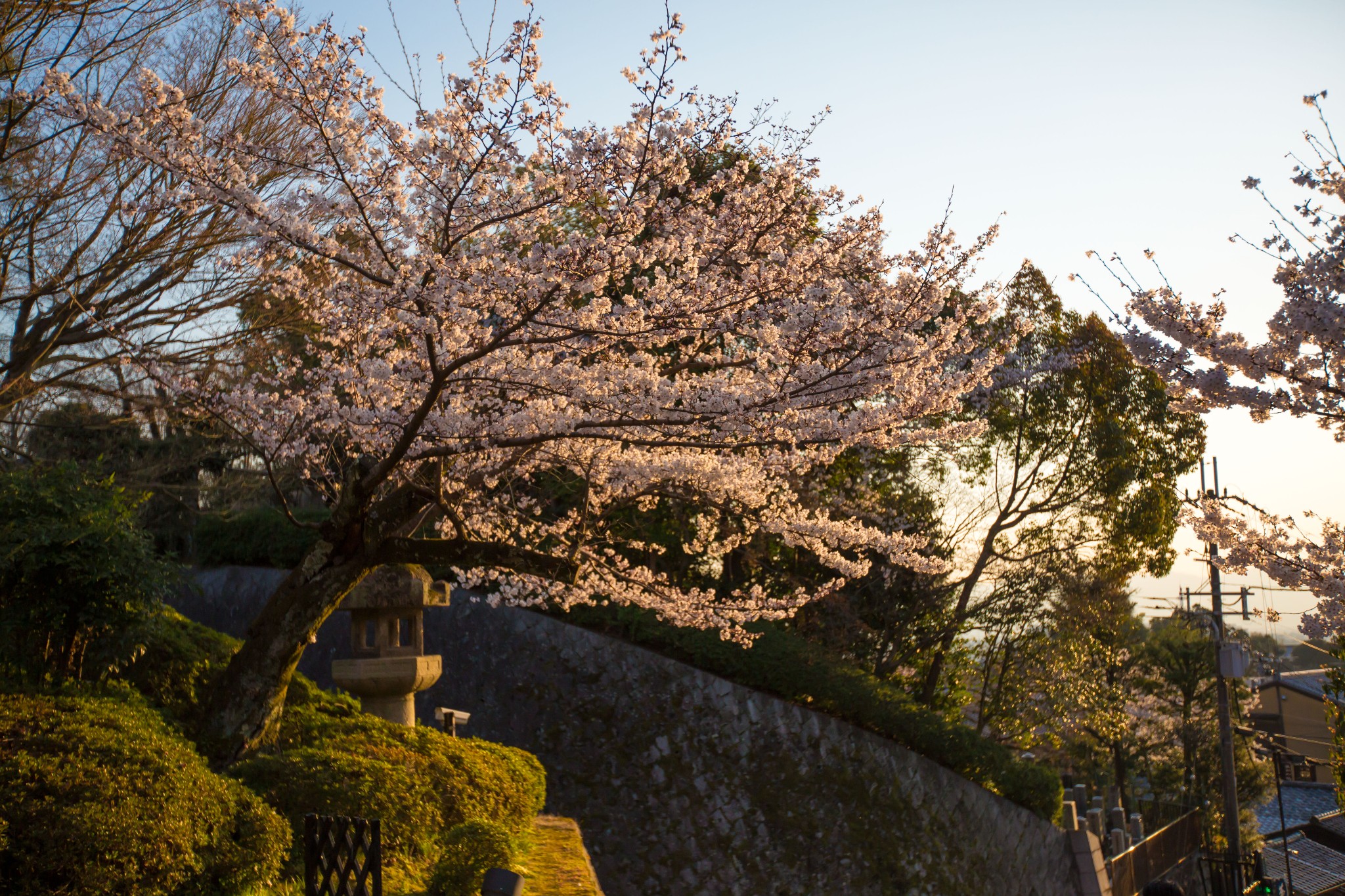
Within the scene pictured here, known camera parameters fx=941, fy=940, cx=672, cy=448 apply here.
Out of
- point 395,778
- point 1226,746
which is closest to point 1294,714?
point 1226,746

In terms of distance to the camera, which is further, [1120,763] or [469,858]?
[1120,763]

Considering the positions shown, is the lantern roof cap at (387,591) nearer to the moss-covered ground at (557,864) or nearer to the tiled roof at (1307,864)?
the moss-covered ground at (557,864)

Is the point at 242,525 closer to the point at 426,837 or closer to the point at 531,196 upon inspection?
the point at 426,837

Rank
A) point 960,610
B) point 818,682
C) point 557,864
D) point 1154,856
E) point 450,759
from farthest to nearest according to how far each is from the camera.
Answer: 1. point 1154,856
2. point 960,610
3. point 818,682
4. point 450,759
5. point 557,864

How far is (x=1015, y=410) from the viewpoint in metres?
16.8

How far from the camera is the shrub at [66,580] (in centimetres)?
630

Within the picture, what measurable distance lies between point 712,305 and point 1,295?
7807 millimetres

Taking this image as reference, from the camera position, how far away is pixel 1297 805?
35.1 metres

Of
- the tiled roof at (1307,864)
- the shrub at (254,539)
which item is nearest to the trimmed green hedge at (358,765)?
the shrub at (254,539)

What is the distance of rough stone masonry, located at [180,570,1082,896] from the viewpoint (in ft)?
36.3

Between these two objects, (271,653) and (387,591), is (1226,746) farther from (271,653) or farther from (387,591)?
(271,653)

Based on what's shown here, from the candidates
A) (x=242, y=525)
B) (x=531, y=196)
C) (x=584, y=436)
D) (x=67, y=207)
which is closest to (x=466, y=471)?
(x=584, y=436)

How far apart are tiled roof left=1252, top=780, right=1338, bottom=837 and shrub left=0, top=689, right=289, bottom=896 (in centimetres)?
3742

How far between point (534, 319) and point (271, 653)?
3.50 metres
